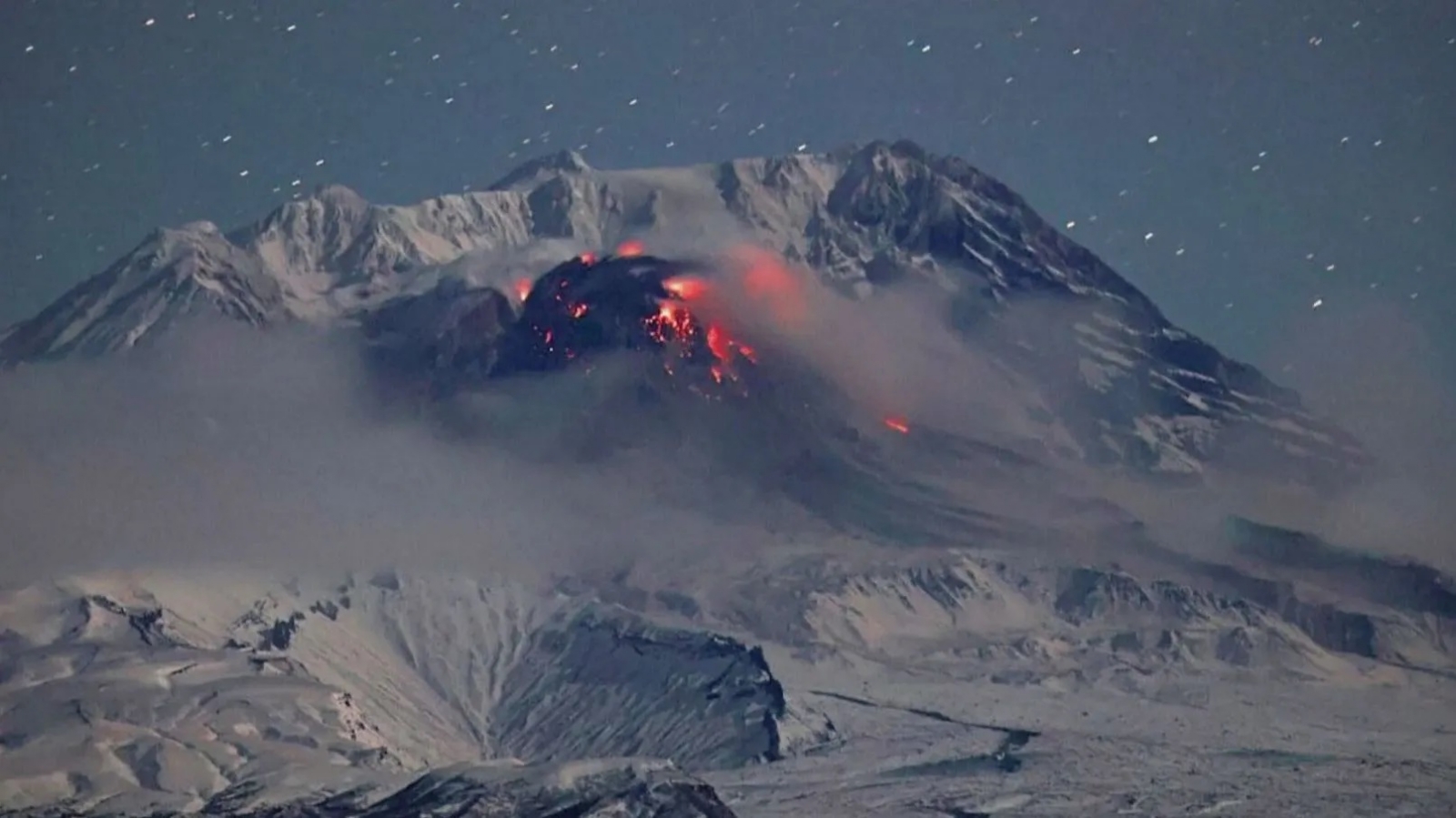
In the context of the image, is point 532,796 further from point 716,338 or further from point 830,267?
point 830,267

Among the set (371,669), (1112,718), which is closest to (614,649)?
(371,669)

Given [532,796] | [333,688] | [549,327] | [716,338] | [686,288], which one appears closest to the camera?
[532,796]

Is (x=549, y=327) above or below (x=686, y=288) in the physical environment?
below

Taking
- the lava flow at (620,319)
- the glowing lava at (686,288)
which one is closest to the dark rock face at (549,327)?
the lava flow at (620,319)

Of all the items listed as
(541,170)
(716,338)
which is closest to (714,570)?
(716,338)

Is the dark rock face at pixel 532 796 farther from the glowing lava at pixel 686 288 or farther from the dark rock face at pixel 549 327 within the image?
the glowing lava at pixel 686 288

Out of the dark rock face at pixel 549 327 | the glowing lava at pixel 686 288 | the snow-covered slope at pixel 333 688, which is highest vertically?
the glowing lava at pixel 686 288

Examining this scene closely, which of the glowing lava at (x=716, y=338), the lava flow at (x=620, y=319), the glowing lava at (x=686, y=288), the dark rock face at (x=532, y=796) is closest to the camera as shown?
the dark rock face at (x=532, y=796)

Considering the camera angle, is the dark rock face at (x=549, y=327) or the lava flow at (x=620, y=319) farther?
the dark rock face at (x=549, y=327)

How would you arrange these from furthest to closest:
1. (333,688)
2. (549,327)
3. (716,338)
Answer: (549,327) → (716,338) → (333,688)

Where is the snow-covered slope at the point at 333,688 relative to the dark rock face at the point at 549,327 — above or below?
below
